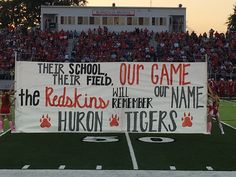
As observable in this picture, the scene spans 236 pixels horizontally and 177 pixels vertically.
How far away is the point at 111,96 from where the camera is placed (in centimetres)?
1331

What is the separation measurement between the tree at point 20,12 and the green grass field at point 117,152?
215 feet

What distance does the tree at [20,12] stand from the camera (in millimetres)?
77500

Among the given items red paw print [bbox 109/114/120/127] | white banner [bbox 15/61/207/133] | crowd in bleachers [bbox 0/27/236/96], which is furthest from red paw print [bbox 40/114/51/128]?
crowd in bleachers [bbox 0/27/236/96]

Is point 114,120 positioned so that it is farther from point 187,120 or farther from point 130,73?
point 187,120

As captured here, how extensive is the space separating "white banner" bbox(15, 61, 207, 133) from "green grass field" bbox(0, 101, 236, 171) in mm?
407

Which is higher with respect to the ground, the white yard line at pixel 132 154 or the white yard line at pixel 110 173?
the white yard line at pixel 110 173

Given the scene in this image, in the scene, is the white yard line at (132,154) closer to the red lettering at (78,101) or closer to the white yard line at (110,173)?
the white yard line at (110,173)

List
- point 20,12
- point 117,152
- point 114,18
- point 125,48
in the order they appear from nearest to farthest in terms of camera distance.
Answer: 1. point 117,152
2. point 125,48
3. point 114,18
4. point 20,12

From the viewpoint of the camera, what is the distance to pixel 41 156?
10258 mm

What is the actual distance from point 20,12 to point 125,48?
4074 centimetres

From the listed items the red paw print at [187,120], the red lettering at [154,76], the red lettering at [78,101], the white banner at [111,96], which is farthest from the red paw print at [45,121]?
the red paw print at [187,120]

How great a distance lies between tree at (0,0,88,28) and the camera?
7750 centimetres

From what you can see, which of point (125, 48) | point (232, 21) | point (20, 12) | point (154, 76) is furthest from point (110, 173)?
point (232, 21)

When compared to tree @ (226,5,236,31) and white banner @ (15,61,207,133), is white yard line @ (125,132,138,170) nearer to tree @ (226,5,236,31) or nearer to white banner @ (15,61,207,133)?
white banner @ (15,61,207,133)
